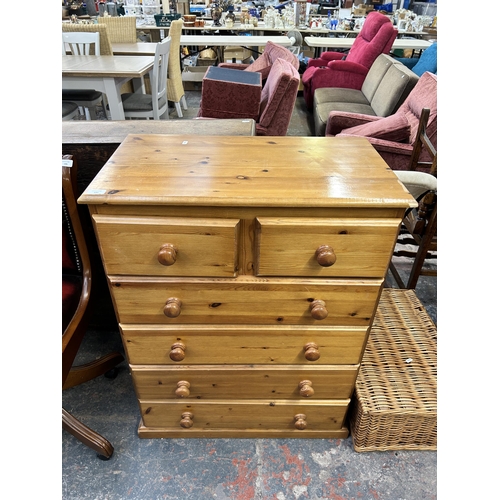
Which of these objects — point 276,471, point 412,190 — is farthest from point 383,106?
point 276,471

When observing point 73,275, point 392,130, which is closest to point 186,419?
point 73,275

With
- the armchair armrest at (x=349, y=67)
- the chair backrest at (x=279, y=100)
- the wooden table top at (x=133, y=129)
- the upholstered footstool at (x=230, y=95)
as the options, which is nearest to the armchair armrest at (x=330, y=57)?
the armchair armrest at (x=349, y=67)

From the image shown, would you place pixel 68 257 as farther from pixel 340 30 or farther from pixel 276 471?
pixel 340 30

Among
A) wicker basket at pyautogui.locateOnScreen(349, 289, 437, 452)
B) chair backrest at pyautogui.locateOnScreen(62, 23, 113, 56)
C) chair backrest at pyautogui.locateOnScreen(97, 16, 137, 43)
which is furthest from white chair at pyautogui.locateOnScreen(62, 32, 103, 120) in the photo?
wicker basket at pyautogui.locateOnScreen(349, 289, 437, 452)

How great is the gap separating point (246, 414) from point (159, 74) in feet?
11.8

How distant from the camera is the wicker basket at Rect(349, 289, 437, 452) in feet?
4.48

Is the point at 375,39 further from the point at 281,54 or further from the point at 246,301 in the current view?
the point at 246,301

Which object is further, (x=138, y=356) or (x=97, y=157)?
(x=97, y=157)

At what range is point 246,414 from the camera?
56.4 inches

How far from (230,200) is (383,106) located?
3467 mm

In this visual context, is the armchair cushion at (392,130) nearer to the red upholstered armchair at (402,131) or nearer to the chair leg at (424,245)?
the red upholstered armchair at (402,131)

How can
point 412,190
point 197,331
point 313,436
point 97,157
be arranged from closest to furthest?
point 197,331 → point 97,157 → point 313,436 → point 412,190

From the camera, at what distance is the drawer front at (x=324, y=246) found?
94 centimetres

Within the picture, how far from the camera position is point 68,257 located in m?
1.38
